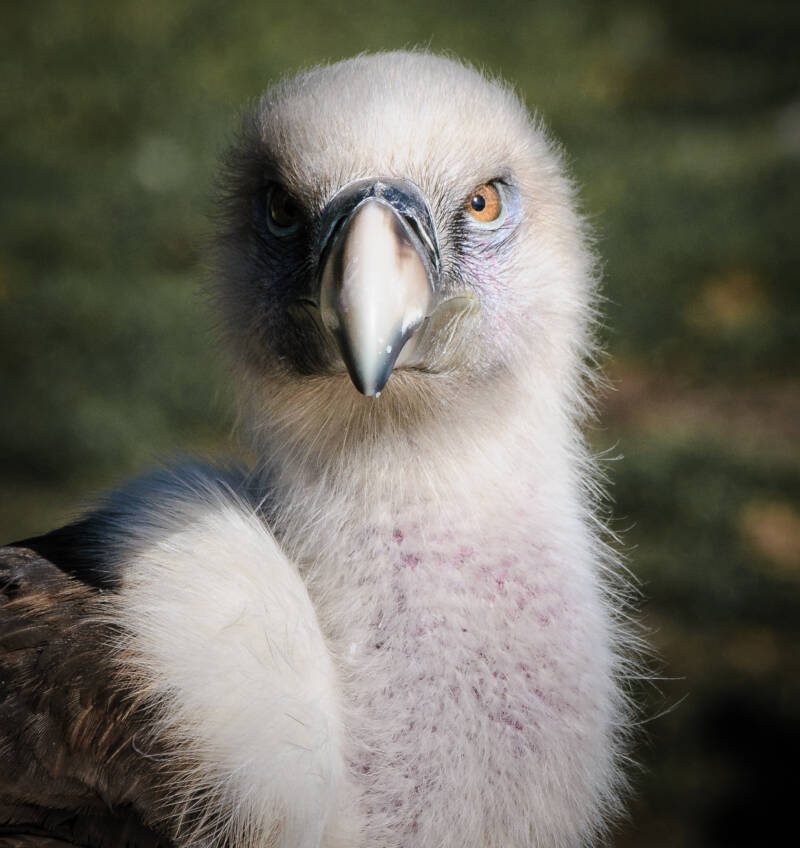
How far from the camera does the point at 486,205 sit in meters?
2.17

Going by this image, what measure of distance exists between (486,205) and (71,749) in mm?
1166

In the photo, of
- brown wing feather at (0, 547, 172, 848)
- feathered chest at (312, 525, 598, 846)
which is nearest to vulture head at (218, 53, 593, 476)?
feathered chest at (312, 525, 598, 846)

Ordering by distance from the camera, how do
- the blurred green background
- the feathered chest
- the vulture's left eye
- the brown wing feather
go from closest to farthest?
the brown wing feather → the feathered chest → the vulture's left eye → the blurred green background

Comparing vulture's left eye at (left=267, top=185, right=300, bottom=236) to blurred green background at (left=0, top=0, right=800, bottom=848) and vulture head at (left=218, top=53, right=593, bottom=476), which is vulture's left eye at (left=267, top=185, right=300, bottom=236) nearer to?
vulture head at (left=218, top=53, right=593, bottom=476)

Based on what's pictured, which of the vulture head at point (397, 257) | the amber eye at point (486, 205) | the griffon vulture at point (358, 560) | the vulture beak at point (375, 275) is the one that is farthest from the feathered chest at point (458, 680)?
the amber eye at point (486, 205)

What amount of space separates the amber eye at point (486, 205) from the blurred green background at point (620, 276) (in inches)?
26.1

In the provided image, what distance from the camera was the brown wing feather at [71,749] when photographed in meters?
1.72

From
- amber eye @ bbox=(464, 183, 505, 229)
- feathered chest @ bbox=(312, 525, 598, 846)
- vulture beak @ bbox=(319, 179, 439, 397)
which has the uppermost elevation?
amber eye @ bbox=(464, 183, 505, 229)

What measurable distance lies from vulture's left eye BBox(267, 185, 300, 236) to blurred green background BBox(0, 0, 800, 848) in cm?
40

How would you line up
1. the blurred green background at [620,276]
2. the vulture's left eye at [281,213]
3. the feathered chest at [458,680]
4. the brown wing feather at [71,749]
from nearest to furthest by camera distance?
1. the brown wing feather at [71,749]
2. the feathered chest at [458,680]
3. the vulture's left eye at [281,213]
4. the blurred green background at [620,276]

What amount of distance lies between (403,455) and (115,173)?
530cm

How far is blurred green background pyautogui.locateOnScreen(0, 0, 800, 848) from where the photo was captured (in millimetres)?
3938

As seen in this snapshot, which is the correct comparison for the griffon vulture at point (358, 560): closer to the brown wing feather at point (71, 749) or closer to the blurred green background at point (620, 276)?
the brown wing feather at point (71, 749)

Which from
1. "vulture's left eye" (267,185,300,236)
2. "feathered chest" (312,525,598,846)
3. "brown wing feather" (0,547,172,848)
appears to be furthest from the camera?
"vulture's left eye" (267,185,300,236)
